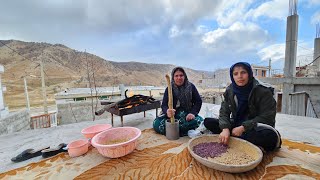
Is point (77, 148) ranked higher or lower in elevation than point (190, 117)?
lower

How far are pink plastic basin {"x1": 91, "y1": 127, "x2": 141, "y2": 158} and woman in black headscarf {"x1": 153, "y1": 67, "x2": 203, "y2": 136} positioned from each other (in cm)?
54

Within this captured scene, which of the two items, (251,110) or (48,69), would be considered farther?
(48,69)

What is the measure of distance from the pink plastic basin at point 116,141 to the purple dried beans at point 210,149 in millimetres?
629

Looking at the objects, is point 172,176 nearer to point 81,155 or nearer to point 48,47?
point 81,155

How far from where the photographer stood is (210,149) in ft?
4.98

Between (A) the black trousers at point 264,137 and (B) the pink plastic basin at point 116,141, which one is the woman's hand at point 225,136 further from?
(B) the pink plastic basin at point 116,141

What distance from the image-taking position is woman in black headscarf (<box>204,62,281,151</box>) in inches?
59.0

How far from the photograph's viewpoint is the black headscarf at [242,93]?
5.07ft

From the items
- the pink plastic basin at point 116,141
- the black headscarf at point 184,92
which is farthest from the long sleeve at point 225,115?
the pink plastic basin at point 116,141

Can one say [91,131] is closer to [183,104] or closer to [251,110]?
[183,104]

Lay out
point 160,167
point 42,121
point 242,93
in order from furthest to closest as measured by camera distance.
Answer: point 42,121, point 242,93, point 160,167

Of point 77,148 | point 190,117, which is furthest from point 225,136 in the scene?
point 77,148

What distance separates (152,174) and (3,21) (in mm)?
10456

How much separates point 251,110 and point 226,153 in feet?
1.66
